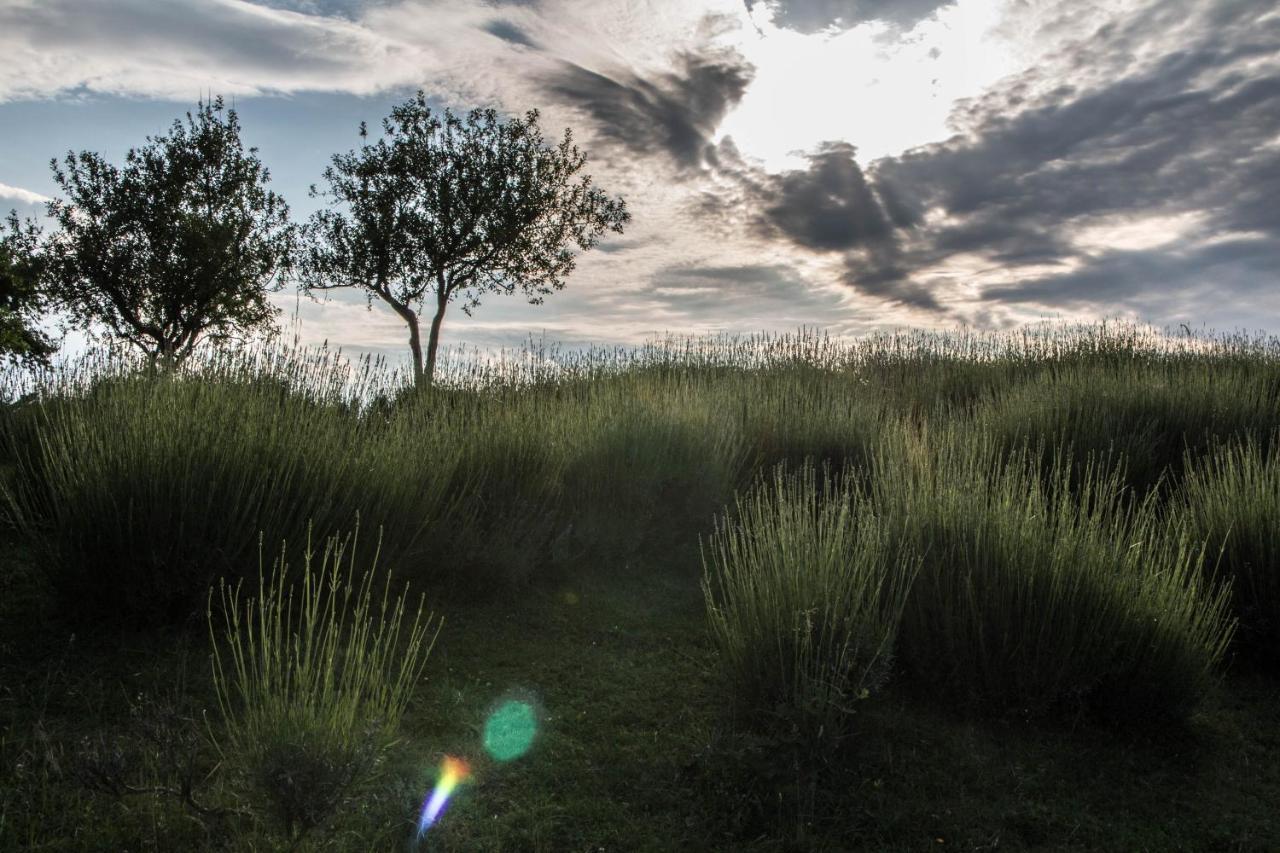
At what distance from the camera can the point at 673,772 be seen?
148 inches

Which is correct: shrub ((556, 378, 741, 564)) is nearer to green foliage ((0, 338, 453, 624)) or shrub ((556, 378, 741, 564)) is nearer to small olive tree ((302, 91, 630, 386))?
green foliage ((0, 338, 453, 624))

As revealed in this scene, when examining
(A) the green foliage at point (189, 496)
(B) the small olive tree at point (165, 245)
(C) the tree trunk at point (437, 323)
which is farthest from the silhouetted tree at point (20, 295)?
(A) the green foliage at point (189, 496)

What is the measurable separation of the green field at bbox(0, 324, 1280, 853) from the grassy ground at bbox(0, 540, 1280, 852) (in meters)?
0.02

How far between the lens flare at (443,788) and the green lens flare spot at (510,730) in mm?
159

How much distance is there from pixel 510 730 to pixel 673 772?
77cm

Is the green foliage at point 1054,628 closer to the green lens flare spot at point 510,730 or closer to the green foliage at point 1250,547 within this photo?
the green foliage at point 1250,547

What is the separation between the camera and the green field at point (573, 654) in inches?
132

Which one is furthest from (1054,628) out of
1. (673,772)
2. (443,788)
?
(443,788)

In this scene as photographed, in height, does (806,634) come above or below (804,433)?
below

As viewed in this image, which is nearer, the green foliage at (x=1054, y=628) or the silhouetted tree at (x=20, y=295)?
the green foliage at (x=1054, y=628)

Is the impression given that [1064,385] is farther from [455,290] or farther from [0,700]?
[455,290]

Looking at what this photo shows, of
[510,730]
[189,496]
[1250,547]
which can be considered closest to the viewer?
[510,730]

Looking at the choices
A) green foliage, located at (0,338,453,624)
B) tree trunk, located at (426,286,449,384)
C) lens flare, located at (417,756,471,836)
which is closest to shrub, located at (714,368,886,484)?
green foliage, located at (0,338,453,624)

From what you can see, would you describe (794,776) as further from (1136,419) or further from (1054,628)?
(1136,419)
